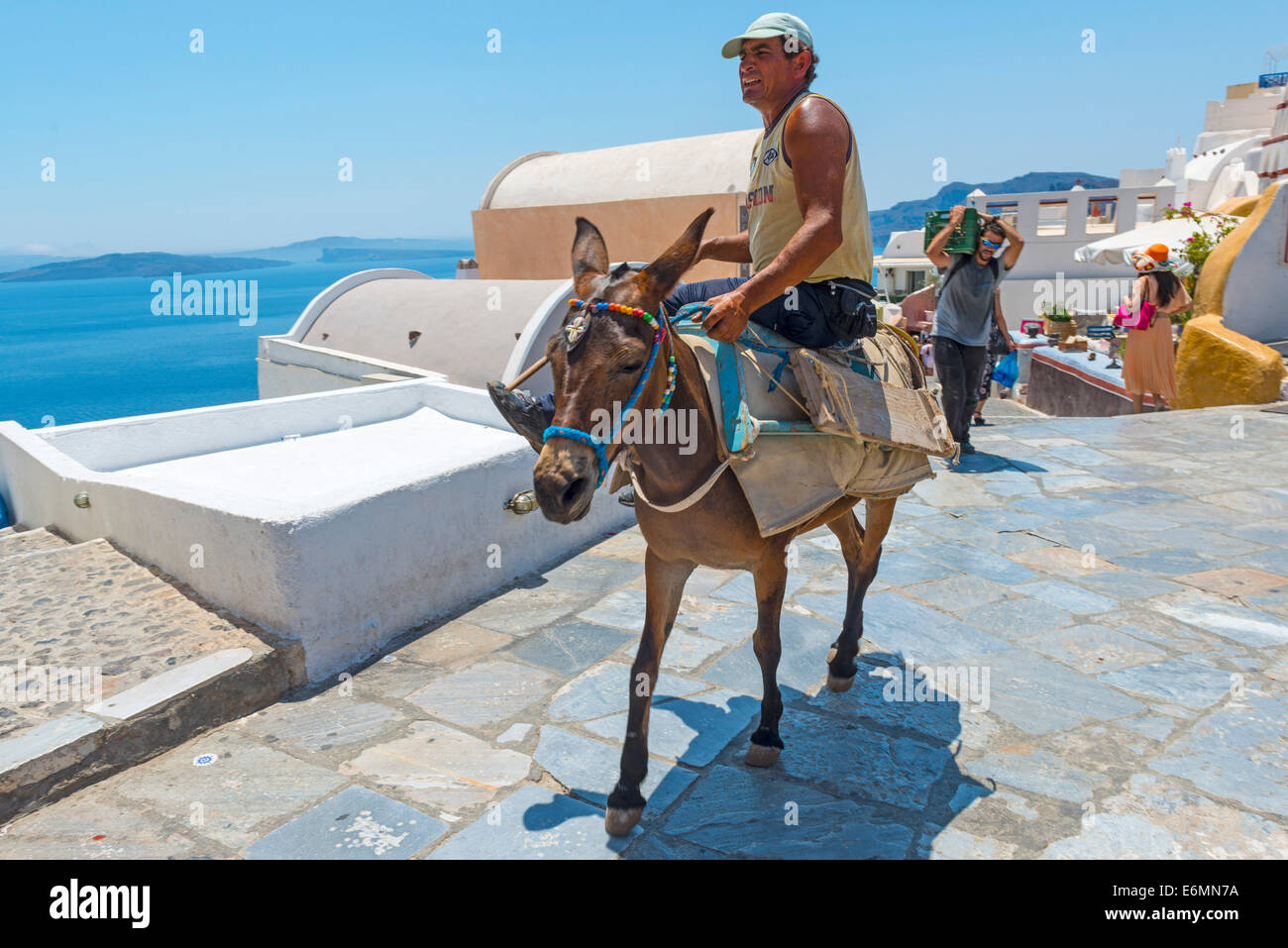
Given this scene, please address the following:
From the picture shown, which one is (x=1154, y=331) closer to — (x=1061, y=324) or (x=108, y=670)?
(x=108, y=670)

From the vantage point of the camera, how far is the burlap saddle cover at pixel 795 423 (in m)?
2.90

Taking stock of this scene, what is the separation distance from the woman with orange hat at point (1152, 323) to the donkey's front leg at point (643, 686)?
9.77m

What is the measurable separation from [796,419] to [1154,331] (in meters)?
9.82

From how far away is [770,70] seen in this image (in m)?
3.02

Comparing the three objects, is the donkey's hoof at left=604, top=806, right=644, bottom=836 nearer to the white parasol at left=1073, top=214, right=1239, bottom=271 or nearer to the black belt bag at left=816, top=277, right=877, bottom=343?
the black belt bag at left=816, top=277, right=877, bottom=343

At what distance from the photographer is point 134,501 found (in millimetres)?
5012

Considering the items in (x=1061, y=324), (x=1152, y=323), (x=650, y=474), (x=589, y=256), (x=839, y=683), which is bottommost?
(x=839, y=683)

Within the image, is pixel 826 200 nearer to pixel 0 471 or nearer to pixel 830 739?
pixel 830 739

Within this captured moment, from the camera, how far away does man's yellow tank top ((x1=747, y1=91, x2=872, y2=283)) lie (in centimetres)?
304

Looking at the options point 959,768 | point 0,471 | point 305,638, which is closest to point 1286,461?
point 959,768

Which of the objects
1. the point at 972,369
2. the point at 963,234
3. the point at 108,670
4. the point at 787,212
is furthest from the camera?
the point at 972,369

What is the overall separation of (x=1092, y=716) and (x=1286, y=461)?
5.95 meters

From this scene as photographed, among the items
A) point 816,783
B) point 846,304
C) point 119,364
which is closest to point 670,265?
point 846,304

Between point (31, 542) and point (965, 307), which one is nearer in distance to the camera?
point (31, 542)
